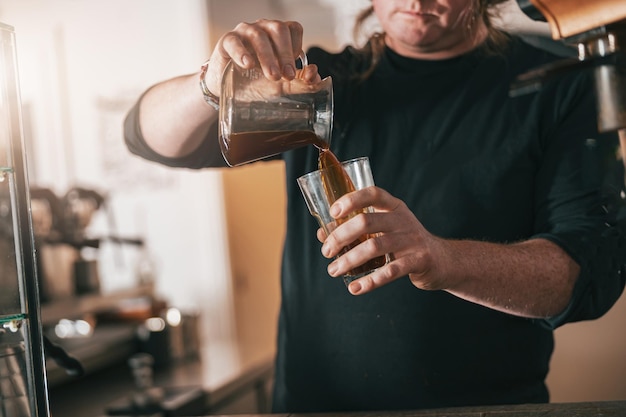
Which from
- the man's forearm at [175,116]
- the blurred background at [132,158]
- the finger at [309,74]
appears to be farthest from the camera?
the blurred background at [132,158]

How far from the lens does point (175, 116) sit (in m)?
1.30

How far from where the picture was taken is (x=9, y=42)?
95cm

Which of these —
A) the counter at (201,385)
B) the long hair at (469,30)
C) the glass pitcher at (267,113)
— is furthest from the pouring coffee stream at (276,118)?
the counter at (201,385)

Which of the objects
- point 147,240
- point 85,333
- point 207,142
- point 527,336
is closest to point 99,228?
point 147,240

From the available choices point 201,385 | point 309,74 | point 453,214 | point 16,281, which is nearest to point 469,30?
point 453,214

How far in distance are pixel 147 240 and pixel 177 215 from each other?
0.17 meters

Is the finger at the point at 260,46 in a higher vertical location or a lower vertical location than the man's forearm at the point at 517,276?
higher

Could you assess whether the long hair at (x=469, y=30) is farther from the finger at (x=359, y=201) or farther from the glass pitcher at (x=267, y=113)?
the finger at (x=359, y=201)

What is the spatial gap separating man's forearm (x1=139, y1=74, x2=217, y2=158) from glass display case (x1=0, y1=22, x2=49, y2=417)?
1.09 ft

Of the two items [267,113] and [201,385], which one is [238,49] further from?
[201,385]

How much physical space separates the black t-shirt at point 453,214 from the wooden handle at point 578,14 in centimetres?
48

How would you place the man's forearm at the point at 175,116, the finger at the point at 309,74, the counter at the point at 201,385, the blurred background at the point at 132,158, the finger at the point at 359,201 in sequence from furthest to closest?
1. the blurred background at the point at 132,158
2. the counter at the point at 201,385
3. the man's forearm at the point at 175,116
4. the finger at the point at 309,74
5. the finger at the point at 359,201

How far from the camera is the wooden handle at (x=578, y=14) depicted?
30.8 inches

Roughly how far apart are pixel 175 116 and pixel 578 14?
0.69 metres
